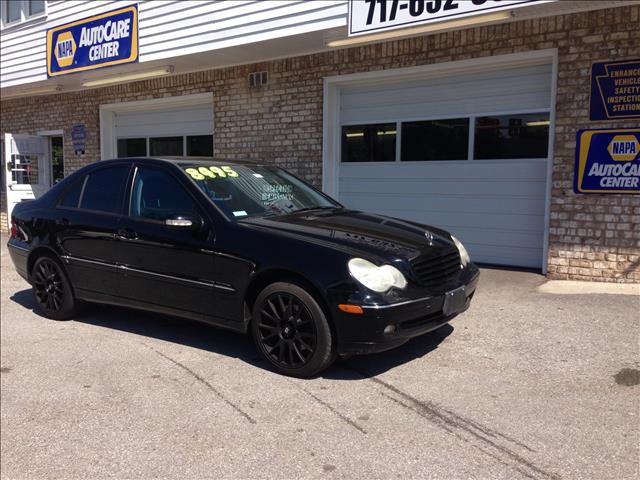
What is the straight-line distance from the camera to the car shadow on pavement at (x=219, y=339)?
14.1 ft

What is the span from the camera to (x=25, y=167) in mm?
13203

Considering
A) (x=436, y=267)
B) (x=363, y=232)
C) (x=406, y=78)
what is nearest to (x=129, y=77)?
(x=406, y=78)

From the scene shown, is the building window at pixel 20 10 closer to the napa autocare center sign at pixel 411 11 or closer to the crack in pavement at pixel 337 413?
the napa autocare center sign at pixel 411 11

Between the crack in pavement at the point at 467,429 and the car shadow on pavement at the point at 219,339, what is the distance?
28 centimetres

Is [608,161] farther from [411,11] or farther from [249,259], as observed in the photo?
[249,259]

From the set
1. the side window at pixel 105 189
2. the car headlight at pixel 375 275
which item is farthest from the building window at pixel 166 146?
the car headlight at pixel 375 275

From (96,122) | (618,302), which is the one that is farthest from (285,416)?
(96,122)

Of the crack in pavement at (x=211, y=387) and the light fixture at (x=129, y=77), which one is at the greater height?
the light fixture at (x=129, y=77)

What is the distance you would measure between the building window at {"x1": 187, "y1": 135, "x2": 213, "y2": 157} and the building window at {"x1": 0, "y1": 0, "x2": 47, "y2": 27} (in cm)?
409

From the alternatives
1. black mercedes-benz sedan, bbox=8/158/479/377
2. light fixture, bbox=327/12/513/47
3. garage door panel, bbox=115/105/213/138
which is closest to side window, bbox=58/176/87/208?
black mercedes-benz sedan, bbox=8/158/479/377

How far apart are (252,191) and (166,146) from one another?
7460 millimetres

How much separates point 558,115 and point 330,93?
3458 mm

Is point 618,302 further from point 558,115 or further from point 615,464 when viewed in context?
point 615,464

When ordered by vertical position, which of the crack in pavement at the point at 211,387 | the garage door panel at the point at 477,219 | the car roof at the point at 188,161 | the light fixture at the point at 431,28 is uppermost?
the light fixture at the point at 431,28
